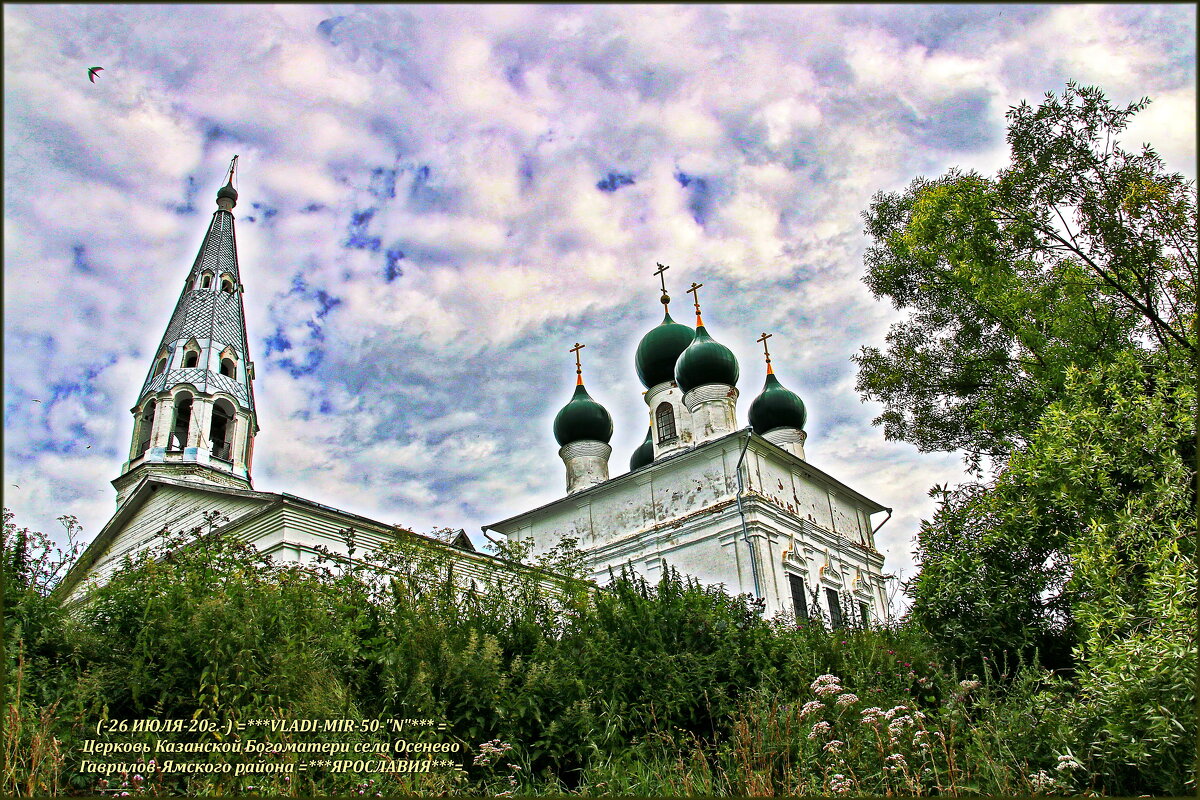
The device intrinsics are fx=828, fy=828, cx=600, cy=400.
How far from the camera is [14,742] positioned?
18.2 feet

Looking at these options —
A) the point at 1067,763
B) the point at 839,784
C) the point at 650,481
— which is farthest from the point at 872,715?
the point at 650,481

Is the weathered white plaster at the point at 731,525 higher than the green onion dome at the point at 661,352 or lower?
lower

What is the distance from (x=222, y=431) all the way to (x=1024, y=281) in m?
19.7

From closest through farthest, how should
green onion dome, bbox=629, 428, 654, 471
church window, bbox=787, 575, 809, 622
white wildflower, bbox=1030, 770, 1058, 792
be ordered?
white wildflower, bbox=1030, 770, 1058, 792, church window, bbox=787, 575, 809, 622, green onion dome, bbox=629, 428, 654, 471

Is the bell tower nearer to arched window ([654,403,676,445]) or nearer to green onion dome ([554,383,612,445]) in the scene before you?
green onion dome ([554,383,612,445])

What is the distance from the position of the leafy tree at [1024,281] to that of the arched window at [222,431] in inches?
656

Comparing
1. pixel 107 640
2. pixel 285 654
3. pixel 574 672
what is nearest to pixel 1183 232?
pixel 574 672

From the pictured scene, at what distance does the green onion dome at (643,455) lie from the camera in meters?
27.7

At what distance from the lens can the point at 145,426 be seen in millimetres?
22031

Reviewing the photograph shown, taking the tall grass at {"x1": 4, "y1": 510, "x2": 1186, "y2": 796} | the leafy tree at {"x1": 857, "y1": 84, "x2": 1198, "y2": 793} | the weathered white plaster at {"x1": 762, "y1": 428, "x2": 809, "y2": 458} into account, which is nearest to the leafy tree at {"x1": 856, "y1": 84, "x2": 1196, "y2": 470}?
the leafy tree at {"x1": 857, "y1": 84, "x2": 1198, "y2": 793}

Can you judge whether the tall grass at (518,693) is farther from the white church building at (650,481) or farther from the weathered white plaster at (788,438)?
the weathered white plaster at (788,438)

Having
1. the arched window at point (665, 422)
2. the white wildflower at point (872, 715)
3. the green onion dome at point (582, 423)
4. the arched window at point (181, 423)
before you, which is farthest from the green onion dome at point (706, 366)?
the white wildflower at point (872, 715)

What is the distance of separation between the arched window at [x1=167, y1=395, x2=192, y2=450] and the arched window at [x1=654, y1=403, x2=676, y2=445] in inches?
492

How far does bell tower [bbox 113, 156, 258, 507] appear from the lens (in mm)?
21062
